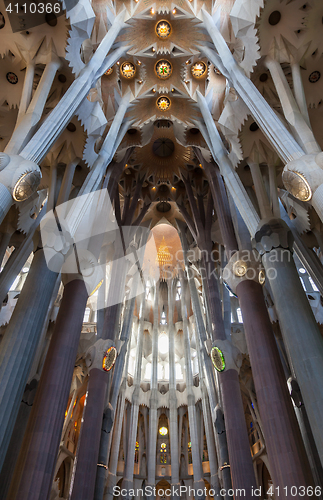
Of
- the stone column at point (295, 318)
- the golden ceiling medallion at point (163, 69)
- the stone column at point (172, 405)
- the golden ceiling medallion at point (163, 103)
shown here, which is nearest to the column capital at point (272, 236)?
the stone column at point (295, 318)

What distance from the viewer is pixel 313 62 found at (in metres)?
8.94

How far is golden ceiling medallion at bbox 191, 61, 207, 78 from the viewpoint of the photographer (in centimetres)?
1647

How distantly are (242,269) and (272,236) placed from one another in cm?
261

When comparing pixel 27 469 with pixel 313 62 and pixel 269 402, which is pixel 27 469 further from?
pixel 313 62

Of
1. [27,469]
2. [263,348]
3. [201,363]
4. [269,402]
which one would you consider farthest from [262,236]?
[201,363]

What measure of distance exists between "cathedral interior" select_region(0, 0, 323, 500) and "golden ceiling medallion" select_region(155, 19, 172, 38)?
0.06 meters

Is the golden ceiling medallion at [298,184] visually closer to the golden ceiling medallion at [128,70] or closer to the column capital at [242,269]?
the column capital at [242,269]

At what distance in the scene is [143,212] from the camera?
23.0 meters

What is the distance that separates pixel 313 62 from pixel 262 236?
4685mm

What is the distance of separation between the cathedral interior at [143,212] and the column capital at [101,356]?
70 mm

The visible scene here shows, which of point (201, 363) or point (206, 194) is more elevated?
point (206, 194)

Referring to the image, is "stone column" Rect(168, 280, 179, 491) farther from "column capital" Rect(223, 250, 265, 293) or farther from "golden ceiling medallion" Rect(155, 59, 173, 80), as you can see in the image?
"golden ceiling medallion" Rect(155, 59, 173, 80)

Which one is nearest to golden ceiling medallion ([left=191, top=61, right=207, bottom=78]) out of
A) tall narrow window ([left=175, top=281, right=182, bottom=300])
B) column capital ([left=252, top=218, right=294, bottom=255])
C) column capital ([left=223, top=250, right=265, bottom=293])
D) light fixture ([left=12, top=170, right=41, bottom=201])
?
column capital ([left=223, top=250, right=265, bottom=293])

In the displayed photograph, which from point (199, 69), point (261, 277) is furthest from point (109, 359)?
point (199, 69)
